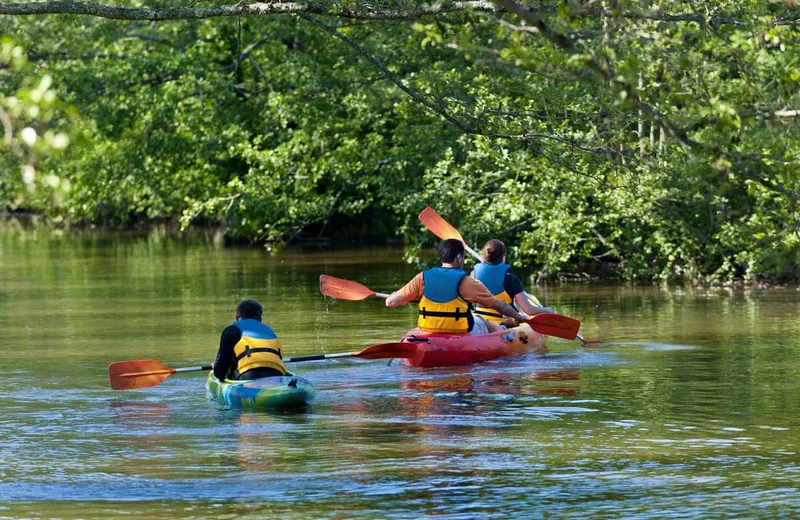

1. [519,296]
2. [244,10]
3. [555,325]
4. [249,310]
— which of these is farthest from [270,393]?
[519,296]

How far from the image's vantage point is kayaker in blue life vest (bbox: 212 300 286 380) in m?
10.4

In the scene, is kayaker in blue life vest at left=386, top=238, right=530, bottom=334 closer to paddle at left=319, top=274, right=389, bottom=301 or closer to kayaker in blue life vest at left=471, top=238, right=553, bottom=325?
kayaker in blue life vest at left=471, top=238, right=553, bottom=325

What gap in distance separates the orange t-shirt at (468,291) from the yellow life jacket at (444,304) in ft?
0.13

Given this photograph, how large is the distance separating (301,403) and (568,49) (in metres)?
5.15

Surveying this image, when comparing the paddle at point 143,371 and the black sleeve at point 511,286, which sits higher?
the black sleeve at point 511,286

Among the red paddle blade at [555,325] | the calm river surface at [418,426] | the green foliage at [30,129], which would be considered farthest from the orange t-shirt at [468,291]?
the green foliage at [30,129]

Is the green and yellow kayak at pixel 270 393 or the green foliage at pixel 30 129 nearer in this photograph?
the green foliage at pixel 30 129

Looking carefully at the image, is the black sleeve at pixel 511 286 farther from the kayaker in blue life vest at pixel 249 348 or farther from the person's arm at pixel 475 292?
the kayaker in blue life vest at pixel 249 348

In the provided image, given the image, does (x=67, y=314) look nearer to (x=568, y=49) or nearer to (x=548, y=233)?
(x=548, y=233)

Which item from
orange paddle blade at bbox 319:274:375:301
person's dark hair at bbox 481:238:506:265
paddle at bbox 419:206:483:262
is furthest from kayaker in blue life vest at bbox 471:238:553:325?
paddle at bbox 419:206:483:262

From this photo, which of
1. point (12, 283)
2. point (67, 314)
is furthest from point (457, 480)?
point (12, 283)

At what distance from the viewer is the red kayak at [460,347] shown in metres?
12.4

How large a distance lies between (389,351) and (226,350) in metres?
2.00

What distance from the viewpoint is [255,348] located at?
411 inches
